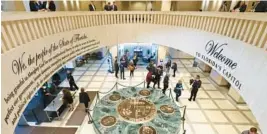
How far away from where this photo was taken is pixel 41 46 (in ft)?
13.0

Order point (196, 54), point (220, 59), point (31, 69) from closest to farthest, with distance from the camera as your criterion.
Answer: point (31, 69) < point (220, 59) < point (196, 54)

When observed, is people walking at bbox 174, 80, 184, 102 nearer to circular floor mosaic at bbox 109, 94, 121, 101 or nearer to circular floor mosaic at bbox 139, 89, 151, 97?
circular floor mosaic at bbox 139, 89, 151, 97

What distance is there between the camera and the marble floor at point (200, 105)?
6.20 meters

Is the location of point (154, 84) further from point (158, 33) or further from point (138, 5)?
point (138, 5)

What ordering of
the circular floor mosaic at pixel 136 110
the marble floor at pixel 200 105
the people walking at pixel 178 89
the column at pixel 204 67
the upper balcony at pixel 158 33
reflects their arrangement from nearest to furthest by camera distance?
the upper balcony at pixel 158 33, the circular floor mosaic at pixel 136 110, the marble floor at pixel 200 105, the people walking at pixel 178 89, the column at pixel 204 67

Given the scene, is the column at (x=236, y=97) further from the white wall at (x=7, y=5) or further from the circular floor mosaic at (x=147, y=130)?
the white wall at (x=7, y=5)

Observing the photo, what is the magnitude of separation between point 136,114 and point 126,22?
13.3 feet

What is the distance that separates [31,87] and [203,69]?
10.4 m

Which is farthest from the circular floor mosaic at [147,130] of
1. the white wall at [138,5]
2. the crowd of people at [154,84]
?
the white wall at [138,5]

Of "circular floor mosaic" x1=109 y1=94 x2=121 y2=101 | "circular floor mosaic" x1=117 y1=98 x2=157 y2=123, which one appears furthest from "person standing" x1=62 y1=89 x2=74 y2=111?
"circular floor mosaic" x1=117 y1=98 x2=157 y2=123

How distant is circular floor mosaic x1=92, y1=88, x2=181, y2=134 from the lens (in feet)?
18.0

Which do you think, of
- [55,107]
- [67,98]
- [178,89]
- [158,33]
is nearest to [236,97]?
[178,89]

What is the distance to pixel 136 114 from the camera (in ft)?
19.9

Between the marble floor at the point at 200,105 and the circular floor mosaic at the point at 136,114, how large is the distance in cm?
68
